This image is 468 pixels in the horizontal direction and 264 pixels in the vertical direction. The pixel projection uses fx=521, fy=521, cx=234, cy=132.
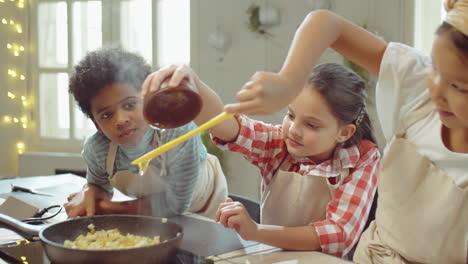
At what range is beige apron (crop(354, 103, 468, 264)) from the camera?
1038 millimetres

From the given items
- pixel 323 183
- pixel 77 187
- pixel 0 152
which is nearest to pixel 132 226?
pixel 323 183

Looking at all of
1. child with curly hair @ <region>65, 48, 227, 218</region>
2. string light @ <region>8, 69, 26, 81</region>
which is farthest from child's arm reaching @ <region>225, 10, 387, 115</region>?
string light @ <region>8, 69, 26, 81</region>

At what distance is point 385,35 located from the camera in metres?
3.46

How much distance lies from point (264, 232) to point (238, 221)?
0.07 metres

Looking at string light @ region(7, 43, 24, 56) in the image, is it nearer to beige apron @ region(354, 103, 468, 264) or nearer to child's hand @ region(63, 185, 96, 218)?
child's hand @ region(63, 185, 96, 218)

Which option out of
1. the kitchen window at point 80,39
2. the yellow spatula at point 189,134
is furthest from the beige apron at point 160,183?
the kitchen window at point 80,39

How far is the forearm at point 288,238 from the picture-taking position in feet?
3.98

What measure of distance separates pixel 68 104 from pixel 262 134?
3701 mm

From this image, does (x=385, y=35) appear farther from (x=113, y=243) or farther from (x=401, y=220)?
(x=113, y=243)

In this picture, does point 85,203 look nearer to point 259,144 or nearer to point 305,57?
point 259,144

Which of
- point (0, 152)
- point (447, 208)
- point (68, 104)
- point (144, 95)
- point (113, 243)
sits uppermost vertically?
point (144, 95)

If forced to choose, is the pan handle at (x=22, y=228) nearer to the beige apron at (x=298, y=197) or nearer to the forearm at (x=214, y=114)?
the forearm at (x=214, y=114)

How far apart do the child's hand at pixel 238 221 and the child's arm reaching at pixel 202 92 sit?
0.22 m

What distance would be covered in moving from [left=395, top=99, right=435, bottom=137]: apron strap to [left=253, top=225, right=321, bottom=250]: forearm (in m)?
0.32
